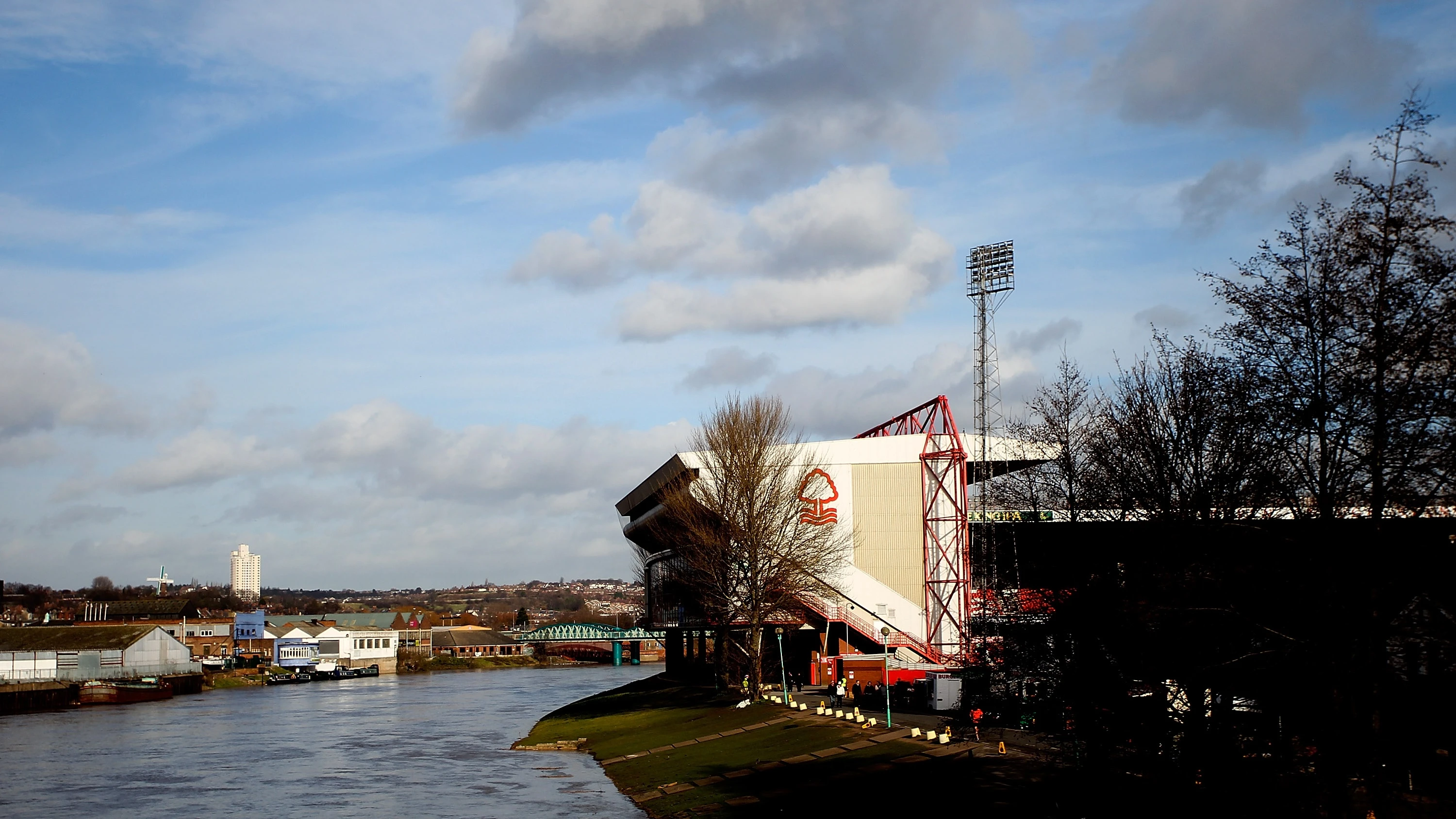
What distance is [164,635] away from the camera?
480ft

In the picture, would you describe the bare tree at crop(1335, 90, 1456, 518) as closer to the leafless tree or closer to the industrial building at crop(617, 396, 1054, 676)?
the leafless tree

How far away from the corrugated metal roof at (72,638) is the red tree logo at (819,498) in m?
98.9

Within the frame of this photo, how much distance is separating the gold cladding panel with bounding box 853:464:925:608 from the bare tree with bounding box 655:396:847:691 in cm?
264

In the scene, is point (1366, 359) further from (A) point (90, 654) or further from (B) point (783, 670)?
(A) point (90, 654)

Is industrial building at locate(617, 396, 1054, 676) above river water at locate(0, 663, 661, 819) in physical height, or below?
above

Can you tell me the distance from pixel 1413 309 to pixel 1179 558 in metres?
8.22

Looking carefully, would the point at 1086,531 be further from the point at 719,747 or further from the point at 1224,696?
the point at 719,747

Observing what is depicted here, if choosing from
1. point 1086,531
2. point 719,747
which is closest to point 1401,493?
point 1086,531

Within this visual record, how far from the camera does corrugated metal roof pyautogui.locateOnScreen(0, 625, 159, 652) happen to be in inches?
5192

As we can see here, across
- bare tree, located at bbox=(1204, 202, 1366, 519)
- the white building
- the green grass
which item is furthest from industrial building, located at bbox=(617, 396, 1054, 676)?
the white building

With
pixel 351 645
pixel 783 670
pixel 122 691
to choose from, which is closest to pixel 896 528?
pixel 783 670

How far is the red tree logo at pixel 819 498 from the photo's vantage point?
235ft

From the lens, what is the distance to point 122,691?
393ft

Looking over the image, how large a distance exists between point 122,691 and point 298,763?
72896 millimetres
